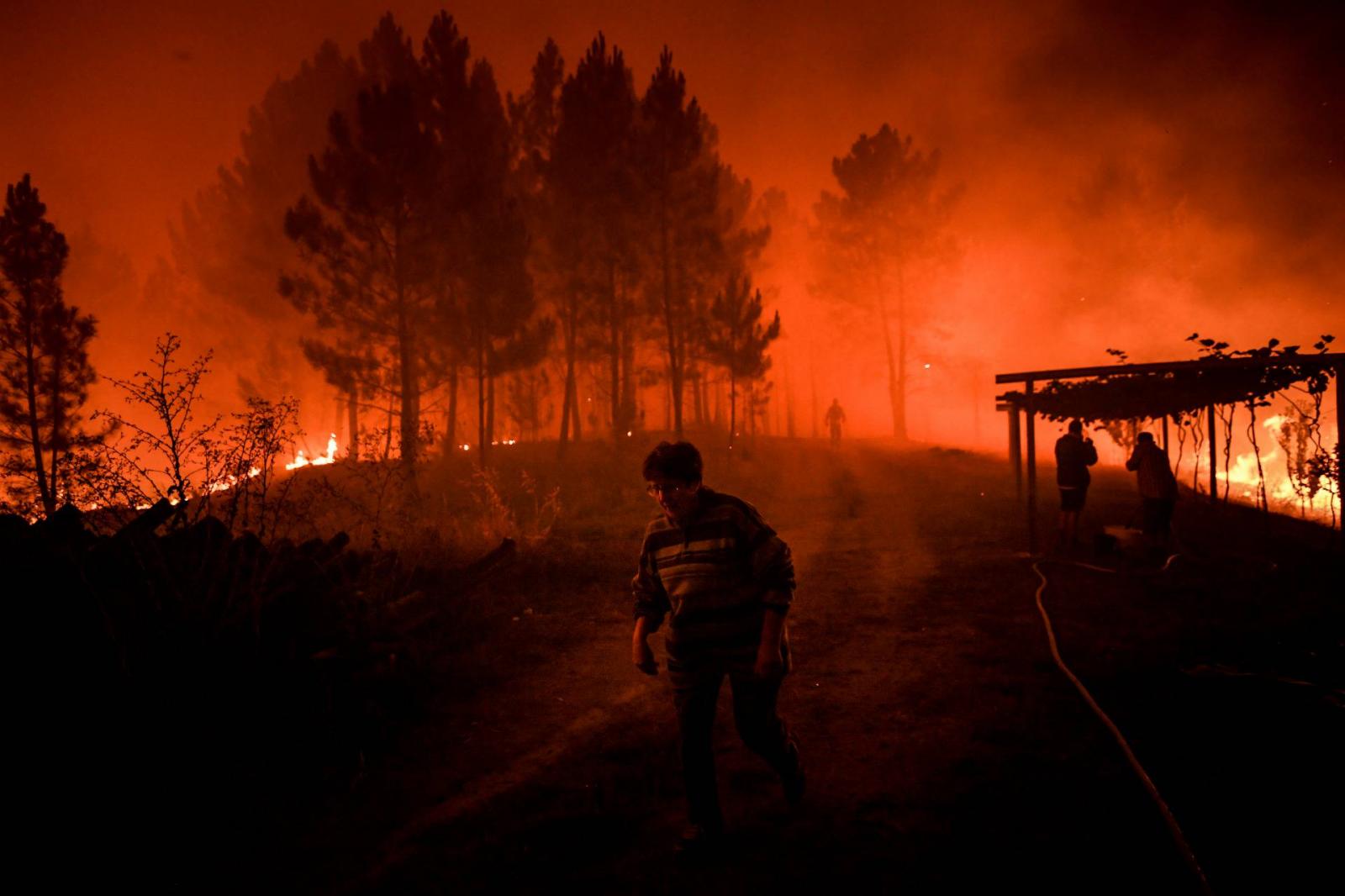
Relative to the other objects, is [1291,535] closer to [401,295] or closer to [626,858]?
[626,858]

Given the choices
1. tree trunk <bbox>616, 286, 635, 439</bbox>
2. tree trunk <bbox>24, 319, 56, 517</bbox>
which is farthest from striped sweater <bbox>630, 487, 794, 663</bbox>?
tree trunk <bbox>616, 286, 635, 439</bbox>

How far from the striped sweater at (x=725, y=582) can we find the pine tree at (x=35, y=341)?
18.9 m

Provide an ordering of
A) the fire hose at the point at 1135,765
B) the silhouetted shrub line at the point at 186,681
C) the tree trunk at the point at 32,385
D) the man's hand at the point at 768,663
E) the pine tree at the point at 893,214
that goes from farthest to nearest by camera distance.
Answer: the pine tree at the point at 893,214, the tree trunk at the point at 32,385, the silhouetted shrub line at the point at 186,681, the man's hand at the point at 768,663, the fire hose at the point at 1135,765

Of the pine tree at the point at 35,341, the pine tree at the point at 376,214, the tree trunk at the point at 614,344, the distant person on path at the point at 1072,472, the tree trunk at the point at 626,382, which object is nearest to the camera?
the distant person on path at the point at 1072,472

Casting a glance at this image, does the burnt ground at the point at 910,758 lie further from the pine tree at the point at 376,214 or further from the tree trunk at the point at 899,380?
the tree trunk at the point at 899,380

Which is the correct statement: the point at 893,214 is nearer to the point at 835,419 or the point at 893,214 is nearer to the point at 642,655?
the point at 835,419

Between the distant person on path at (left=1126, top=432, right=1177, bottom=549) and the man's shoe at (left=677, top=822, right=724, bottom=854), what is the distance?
9.34 m

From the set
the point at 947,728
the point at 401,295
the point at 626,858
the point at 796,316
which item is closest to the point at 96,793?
the point at 626,858

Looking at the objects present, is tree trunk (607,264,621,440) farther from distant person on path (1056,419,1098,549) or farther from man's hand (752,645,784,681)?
man's hand (752,645,784,681)

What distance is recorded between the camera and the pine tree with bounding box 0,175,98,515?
53.0 ft

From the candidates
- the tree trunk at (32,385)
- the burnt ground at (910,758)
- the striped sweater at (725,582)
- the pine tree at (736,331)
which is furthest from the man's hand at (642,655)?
the pine tree at (736,331)

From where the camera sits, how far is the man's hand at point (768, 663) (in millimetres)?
2906

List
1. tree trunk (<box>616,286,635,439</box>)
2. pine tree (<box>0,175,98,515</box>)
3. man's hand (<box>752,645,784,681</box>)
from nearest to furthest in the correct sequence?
man's hand (<box>752,645,784,681</box>)
pine tree (<box>0,175,98,515</box>)
tree trunk (<box>616,286,635,439</box>)

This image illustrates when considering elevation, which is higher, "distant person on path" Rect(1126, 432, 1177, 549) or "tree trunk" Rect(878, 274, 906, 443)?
"tree trunk" Rect(878, 274, 906, 443)
